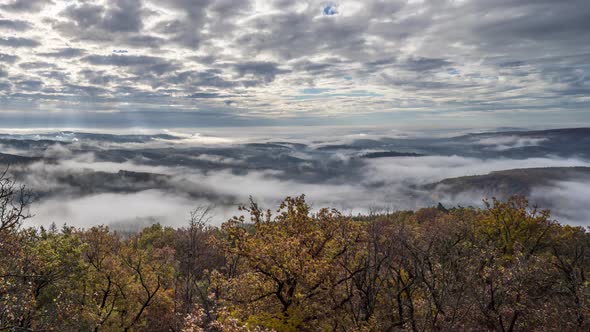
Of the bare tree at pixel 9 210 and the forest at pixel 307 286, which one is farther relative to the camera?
the forest at pixel 307 286

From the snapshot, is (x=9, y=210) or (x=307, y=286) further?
(x=307, y=286)

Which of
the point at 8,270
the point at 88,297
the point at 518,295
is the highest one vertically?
the point at 8,270

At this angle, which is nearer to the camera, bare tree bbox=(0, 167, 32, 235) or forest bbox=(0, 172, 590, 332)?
bare tree bbox=(0, 167, 32, 235)

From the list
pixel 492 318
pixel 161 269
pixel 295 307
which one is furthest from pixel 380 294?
pixel 161 269

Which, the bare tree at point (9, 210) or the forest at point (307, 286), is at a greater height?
the bare tree at point (9, 210)

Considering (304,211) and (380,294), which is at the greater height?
(304,211)

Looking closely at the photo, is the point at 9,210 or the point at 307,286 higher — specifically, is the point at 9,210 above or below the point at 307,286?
above

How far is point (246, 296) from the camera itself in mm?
22016

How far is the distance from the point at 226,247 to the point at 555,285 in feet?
86.5

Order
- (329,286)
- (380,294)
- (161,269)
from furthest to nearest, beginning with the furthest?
(161,269) → (380,294) → (329,286)

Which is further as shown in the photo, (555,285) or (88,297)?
(88,297)

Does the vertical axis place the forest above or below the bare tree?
below

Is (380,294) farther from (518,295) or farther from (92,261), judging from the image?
(92,261)

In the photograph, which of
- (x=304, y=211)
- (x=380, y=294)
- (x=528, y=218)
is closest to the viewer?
(x=304, y=211)
